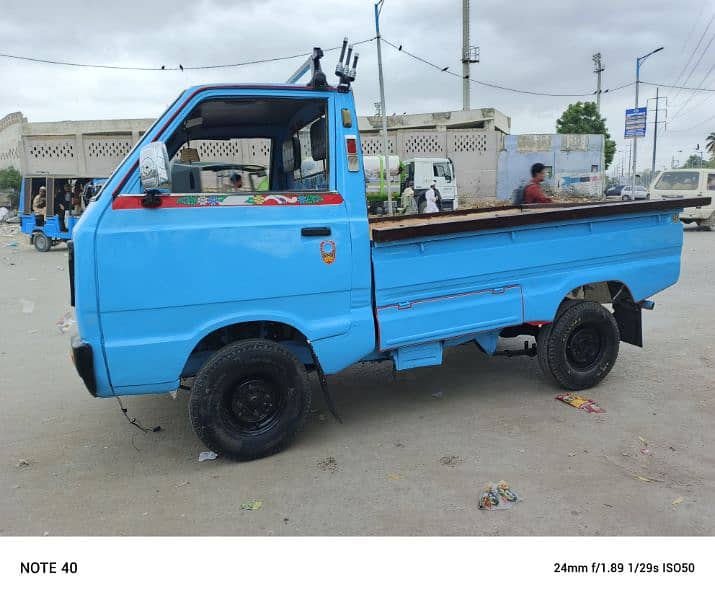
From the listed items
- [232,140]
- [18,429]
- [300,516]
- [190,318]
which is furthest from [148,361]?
[232,140]

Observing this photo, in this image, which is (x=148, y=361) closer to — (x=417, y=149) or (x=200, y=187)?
(x=200, y=187)

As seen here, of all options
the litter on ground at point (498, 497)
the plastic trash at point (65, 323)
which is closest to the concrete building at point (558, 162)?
the plastic trash at point (65, 323)

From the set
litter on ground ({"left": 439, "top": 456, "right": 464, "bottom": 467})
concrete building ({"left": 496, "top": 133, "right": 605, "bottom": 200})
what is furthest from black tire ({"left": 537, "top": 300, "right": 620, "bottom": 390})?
concrete building ({"left": 496, "top": 133, "right": 605, "bottom": 200})

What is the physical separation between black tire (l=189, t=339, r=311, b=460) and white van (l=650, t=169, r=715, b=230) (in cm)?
1758

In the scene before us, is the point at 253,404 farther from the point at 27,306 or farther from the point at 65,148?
the point at 65,148

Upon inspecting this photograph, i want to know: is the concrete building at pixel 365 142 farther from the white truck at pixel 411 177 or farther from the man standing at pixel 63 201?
the man standing at pixel 63 201

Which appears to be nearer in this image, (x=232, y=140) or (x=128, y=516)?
(x=128, y=516)

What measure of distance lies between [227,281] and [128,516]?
1.38m

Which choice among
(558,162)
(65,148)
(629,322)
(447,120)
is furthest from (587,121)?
(629,322)

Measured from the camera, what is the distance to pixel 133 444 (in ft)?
12.8

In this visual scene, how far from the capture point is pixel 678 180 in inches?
709

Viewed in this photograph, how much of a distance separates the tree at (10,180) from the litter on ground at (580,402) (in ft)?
95.7

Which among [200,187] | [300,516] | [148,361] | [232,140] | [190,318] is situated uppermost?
[232,140]

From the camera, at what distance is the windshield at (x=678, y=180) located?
17750 mm
